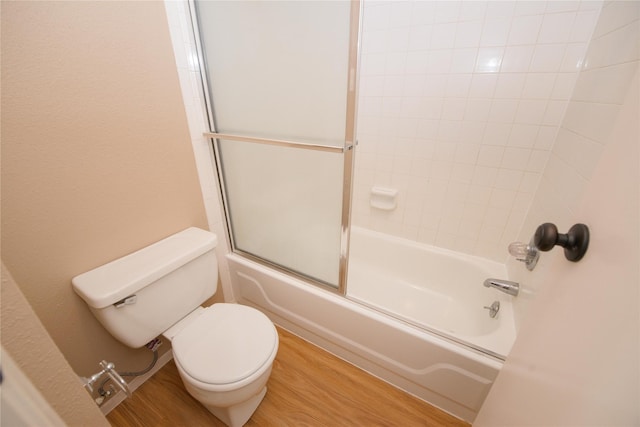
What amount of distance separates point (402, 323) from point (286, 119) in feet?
3.35

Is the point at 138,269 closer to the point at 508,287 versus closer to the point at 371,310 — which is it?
the point at 371,310

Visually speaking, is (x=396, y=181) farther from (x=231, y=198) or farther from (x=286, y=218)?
(x=231, y=198)

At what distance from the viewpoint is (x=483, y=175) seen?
1502mm

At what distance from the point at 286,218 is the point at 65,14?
1032 mm

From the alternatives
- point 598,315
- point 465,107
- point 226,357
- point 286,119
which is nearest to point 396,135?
point 465,107

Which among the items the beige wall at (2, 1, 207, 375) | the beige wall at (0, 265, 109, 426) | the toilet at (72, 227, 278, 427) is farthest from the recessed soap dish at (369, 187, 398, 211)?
the beige wall at (0, 265, 109, 426)

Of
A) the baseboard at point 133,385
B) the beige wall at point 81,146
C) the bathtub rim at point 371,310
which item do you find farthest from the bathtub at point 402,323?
the beige wall at point 81,146

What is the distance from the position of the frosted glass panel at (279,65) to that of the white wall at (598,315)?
701 mm

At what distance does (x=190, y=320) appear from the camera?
1.19 m

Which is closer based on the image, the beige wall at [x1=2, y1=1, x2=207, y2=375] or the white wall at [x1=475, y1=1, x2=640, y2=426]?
the white wall at [x1=475, y1=1, x2=640, y2=426]

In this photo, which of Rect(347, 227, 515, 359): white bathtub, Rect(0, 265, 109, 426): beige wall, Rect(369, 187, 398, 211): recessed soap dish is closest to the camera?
Rect(0, 265, 109, 426): beige wall

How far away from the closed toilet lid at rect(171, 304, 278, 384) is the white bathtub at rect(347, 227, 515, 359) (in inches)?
18.6

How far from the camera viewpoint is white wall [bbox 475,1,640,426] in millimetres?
360

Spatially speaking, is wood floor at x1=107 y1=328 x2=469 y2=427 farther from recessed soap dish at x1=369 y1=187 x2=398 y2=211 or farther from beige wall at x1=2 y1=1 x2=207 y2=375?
recessed soap dish at x1=369 y1=187 x2=398 y2=211
